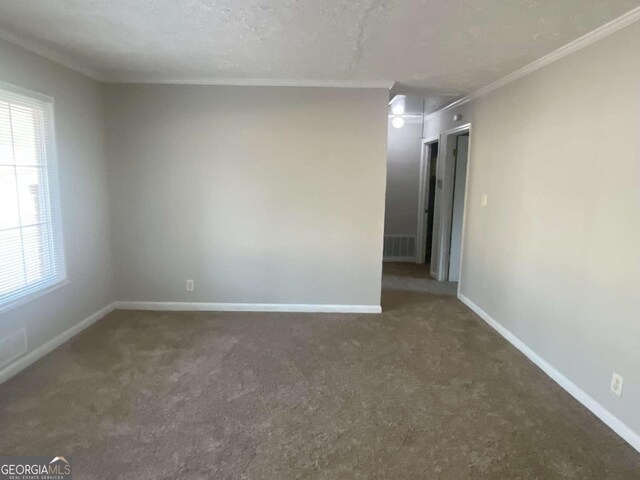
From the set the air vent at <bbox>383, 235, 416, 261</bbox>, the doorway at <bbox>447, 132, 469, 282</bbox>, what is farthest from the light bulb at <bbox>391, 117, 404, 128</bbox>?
the air vent at <bbox>383, 235, 416, 261</bbox>

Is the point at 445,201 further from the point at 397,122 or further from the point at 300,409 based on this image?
the point at 300,409

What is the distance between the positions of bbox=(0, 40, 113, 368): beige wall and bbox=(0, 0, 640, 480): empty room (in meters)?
0.03

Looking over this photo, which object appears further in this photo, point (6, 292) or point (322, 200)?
point (322, 200)

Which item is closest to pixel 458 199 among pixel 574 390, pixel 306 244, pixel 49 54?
pixel 306 244

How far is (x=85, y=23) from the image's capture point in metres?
2.46

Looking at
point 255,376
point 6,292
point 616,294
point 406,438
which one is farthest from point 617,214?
point 6,292

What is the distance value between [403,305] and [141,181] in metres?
3.12

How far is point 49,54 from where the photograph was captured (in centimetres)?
307

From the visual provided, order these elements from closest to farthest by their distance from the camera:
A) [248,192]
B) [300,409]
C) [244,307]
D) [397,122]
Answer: [300,409]
[248,192]
[244,307]
[397,122]

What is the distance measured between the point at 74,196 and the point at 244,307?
1.91 metres

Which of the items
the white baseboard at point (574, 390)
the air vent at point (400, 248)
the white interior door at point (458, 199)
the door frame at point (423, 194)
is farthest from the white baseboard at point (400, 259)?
the white baseboard at point (574, 390)

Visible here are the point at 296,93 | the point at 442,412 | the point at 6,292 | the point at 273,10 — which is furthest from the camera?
the point at 296,93

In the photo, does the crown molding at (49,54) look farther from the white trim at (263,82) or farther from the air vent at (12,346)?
the air vent at (12,346)

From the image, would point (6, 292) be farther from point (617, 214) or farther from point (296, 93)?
point (617, 214)
